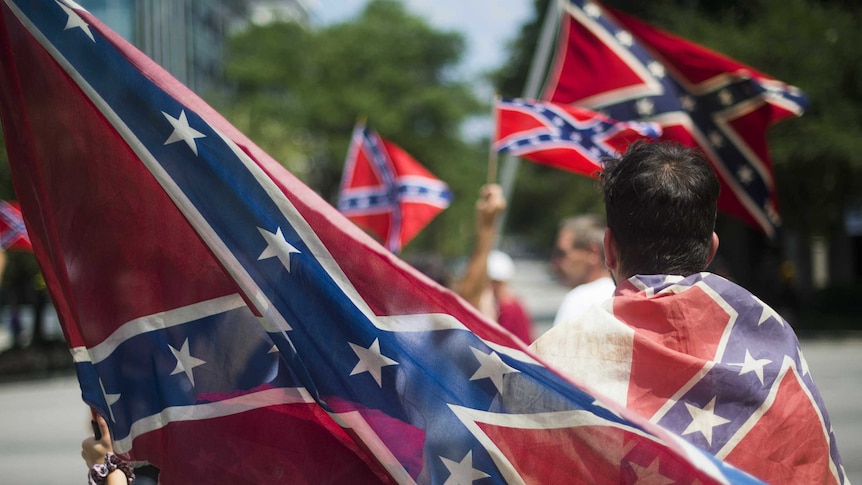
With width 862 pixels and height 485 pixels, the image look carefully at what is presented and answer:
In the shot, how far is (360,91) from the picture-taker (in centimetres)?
4469

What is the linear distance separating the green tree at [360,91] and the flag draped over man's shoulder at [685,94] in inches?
1476

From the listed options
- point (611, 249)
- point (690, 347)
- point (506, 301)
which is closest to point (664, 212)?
point (611, 249)

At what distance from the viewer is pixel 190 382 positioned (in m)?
2.25

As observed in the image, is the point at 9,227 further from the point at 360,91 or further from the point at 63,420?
the point at 360,91

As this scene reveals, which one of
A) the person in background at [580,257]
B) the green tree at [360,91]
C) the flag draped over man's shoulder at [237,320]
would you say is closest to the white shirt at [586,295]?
the person in background at [580,257]

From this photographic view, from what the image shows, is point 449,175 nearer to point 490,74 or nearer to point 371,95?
point 371,95

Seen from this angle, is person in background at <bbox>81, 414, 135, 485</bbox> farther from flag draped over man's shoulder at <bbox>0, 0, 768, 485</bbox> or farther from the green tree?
the green tree

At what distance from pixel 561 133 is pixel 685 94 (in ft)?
3.71

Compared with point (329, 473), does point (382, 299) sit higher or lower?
higher

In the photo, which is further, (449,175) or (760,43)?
(449,175)

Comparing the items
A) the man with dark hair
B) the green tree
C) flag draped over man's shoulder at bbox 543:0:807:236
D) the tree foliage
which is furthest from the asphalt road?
the green tree

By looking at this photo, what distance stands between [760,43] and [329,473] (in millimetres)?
20096

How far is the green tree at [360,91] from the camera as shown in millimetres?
44562

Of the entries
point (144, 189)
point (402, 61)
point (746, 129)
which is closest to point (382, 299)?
point (144, 189)
